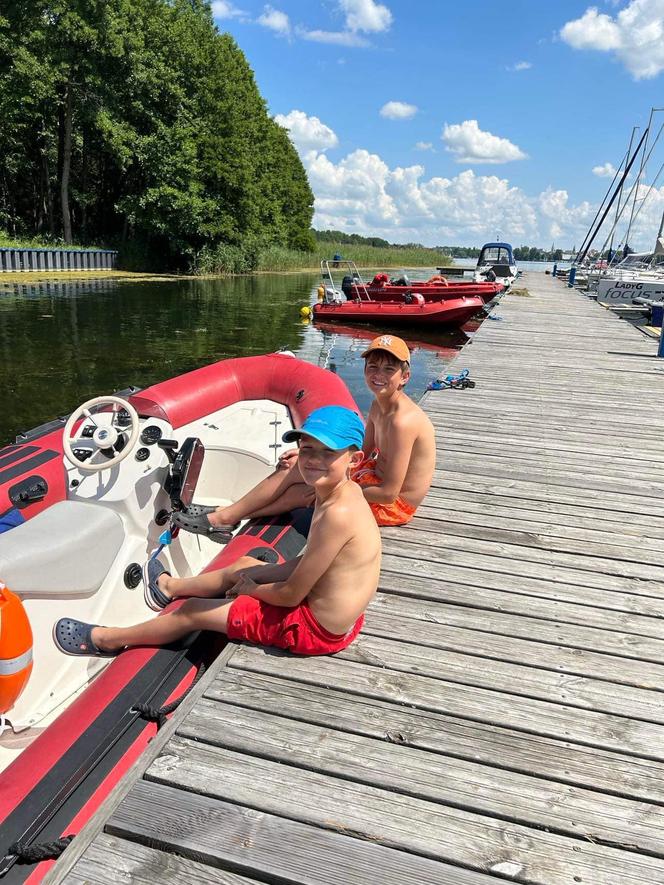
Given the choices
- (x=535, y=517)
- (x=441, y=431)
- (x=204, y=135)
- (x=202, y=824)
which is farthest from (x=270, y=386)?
(x=204, y=135)

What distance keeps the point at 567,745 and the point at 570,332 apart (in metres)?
9.84

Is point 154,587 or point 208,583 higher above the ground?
point 208,583

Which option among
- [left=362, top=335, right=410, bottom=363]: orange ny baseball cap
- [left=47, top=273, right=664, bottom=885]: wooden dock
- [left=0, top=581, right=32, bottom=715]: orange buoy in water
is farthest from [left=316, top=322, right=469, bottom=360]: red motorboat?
[left=0, top=581, right=32, bottom=715]: orange buoy in water

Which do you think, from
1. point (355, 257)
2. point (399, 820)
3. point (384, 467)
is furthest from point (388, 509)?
point (355, 257)

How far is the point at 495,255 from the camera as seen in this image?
26.7 m

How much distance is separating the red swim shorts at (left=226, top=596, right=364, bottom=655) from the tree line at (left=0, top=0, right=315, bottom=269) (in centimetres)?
2832

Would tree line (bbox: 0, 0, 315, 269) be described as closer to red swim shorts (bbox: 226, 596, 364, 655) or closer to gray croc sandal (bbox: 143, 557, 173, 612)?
gray croc sandal (bbox: 143, 557, 173, 612)

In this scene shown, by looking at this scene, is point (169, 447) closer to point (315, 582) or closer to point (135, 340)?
point (315, 582)

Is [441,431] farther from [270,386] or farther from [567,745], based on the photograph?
[567,745]

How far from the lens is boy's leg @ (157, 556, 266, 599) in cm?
234

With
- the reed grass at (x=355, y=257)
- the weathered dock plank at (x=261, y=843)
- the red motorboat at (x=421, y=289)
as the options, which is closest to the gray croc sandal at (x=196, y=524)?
the weathered dock plank at (x=261, y=843)

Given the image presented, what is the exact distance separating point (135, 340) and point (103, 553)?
10.7 meters

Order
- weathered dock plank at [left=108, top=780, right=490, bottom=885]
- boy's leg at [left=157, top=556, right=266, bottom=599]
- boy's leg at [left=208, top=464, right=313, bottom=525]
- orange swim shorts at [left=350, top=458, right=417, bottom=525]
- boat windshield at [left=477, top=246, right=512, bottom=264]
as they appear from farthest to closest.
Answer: boat windshield at [left=477, top=246, right=512, bottom=264] < boy's leg at [left=208, top=464, right=313, bottom=525] < orange swim shorts at [left=350, top=458, right=417, bottom=525] < boy's leg at [left=157, top=556, right=266, bottom=599] < weathered dock plank at [left=108, top=780, right=490, bottom=885]

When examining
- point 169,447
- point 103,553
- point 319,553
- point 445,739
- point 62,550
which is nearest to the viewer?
point 445,739
